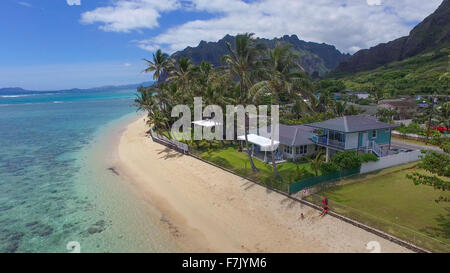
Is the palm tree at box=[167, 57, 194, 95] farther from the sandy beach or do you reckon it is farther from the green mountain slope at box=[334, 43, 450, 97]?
the green mountain slope at box=[334, 43, 450, 97]

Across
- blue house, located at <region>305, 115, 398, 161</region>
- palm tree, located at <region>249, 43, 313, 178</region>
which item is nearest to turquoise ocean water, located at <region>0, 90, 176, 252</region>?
palm tree, located at <region>249, 43, 313, 178</region>

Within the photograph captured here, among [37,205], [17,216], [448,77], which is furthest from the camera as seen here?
[37,205]

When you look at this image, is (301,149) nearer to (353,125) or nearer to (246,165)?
(353,125)

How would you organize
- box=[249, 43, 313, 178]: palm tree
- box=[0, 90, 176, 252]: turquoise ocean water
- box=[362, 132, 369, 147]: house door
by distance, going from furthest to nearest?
box=[362, 132, 369, 147]: house door, box=[249, 43, 313, 178]: palm tree, box=[0, 90, 176, 252]: turquoise ocean water

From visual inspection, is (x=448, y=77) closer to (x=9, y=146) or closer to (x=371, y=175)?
(x=371, y=175)

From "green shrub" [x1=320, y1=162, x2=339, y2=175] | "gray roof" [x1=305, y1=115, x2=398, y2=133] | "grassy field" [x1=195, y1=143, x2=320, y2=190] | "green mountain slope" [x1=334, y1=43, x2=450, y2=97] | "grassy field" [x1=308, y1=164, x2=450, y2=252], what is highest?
"green mountain slope" [x1=334, y1=43, x2=450, y2=97]

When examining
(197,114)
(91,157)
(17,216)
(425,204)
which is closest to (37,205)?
(17,216)
